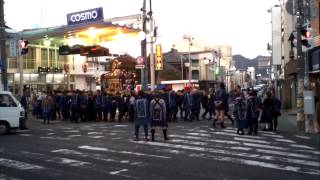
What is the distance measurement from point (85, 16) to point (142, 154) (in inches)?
884

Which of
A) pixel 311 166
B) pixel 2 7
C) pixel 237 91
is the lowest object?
pixel 311 166

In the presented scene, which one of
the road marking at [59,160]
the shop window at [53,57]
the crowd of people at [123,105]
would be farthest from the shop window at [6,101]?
the shop window at [53,57]

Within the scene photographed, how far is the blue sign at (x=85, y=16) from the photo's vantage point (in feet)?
110

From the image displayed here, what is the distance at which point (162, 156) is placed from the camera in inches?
521

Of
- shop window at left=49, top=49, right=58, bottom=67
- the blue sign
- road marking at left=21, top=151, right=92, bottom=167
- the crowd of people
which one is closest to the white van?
the crowd of people

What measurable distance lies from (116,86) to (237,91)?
17.0 meters

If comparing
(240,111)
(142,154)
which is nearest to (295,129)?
(240,111)

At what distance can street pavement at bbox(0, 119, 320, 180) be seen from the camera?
1057cm

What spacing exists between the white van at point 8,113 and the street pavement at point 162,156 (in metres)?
0.87

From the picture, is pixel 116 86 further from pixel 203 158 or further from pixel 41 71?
pixel 203 158

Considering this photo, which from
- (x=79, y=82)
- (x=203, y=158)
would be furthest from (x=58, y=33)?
(x=203, y=158)

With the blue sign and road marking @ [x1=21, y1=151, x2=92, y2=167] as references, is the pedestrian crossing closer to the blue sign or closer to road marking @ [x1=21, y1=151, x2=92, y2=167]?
road marking @ [x1=21, y1=151, x2=92, y2=167]

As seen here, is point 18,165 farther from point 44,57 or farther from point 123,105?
point 44,57

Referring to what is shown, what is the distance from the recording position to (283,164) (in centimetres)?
1186
